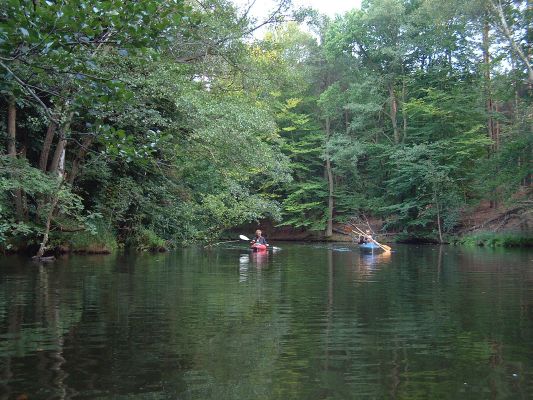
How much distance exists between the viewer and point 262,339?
247 inches

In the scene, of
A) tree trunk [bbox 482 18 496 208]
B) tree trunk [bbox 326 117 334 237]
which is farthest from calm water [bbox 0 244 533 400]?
tree trunk [bbox 326 117 334 237]

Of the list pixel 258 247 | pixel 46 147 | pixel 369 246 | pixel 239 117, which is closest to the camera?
pixel 46 147

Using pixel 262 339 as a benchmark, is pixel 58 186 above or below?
above

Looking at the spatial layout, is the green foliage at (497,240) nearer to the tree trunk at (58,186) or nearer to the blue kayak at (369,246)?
the blue kayak at (369,246)

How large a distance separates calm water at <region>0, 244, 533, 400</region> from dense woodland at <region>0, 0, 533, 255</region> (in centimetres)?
207

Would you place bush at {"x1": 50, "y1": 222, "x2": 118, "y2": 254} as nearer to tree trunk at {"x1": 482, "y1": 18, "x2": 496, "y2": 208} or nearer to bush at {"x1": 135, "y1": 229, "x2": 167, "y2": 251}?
bush at {"x1": 135, "y1": 229, "x2": 167, "y2": 251}

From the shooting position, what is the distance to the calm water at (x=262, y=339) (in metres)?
4.48

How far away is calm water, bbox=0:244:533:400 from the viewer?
4.48 meters

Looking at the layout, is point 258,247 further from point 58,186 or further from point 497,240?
point 497,240

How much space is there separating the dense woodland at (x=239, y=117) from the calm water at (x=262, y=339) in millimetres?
2069

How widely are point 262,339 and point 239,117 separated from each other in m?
12.2

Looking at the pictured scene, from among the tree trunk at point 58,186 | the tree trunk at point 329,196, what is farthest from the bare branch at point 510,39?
the tree trunk at point 329,196

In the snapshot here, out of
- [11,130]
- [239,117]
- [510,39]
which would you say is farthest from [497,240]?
[11,130]

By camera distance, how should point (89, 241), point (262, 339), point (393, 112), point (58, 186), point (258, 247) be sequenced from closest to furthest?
point (262, 339) → point (58, 186) → point (89, 241) → point (258, 247) → point (393, 112)
